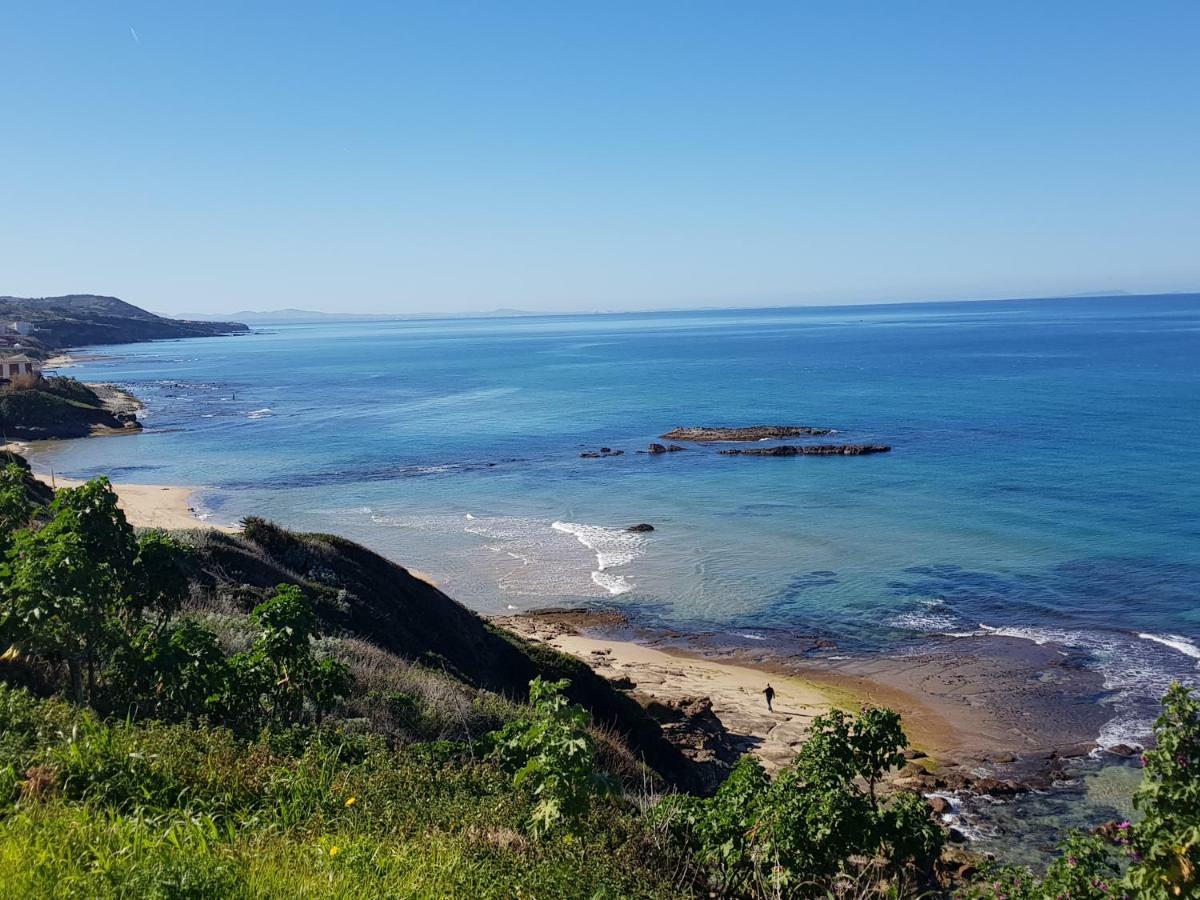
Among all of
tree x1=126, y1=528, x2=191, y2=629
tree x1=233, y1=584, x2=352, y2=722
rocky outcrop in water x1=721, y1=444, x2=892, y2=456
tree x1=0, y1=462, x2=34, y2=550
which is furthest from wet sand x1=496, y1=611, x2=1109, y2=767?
rocky outcrop in water x1=721, y1=444, x2=892, y2=456

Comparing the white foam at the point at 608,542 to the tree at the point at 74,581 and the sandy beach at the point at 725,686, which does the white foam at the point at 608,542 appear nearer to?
the sandy beach at the point at 725,686

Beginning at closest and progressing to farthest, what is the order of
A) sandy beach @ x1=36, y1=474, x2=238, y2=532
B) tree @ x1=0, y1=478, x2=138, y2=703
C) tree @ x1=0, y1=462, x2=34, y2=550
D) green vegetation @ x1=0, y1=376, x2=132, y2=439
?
tree @ x1=0, y1=478, x2=138, y2=703 → tree @ x1=0, y1=462, x2=34, y2=550 → sandy beach @ x1=36, y1=474, x2=238, y2=532 → green vegetation @ x1=0, y1=376, x2=132, y2=439

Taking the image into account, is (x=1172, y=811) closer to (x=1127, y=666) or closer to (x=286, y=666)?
(x=286, y=666)

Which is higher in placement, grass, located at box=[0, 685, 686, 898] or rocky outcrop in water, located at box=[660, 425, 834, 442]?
grass, located at box=[0, 685, 686, 898]

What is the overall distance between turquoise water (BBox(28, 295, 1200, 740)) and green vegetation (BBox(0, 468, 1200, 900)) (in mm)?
17862

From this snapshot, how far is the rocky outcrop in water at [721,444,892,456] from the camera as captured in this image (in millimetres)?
60969

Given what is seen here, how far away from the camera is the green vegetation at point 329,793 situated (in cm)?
612

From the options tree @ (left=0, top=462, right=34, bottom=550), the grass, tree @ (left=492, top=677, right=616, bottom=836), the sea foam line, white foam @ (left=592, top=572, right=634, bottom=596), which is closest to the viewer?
the grass

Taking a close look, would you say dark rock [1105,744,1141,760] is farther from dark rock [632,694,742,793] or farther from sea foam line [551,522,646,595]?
sea foam line [551,522,646,595]

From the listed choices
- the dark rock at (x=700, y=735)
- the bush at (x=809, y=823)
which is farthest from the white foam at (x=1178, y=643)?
the bush at (x=809, y=823)

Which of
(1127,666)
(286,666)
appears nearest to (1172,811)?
(286,666)

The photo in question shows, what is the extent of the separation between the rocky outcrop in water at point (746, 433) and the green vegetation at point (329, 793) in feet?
190

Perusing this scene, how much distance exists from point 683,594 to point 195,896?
30189 mm

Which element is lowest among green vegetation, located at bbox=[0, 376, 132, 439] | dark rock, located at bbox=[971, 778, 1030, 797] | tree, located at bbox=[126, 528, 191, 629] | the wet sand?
the wet sand
